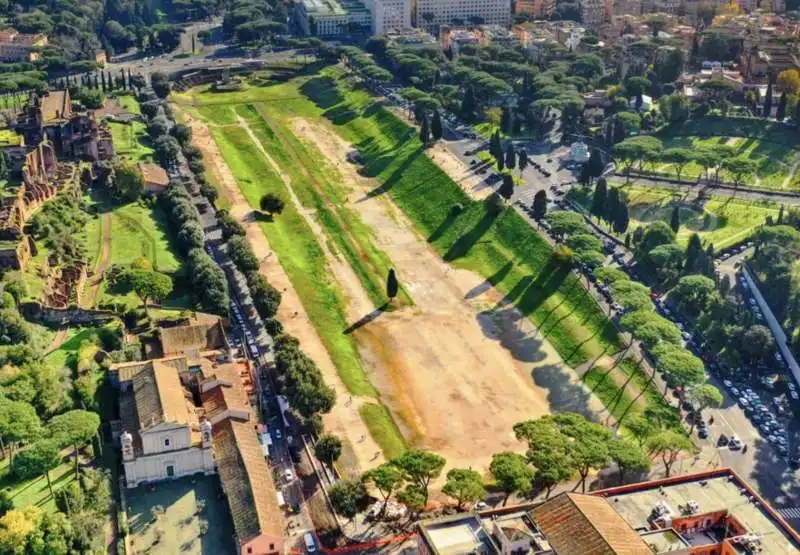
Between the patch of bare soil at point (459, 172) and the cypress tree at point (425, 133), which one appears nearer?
the patch of bare soil at point (459, 172)

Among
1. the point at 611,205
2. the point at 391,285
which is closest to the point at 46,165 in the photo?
the point at 391,285

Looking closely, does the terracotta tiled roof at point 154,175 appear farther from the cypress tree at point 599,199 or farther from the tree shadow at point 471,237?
the cypress tree at point 599,199

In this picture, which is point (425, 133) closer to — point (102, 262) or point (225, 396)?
point (102, 262)

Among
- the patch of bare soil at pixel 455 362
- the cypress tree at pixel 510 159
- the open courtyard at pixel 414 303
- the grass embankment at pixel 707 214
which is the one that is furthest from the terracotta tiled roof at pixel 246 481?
the cypress tree at pixel 510 159

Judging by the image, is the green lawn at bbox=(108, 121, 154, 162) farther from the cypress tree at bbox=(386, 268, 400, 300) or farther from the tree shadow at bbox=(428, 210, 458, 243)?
the cypress tree at bbox=(386, 268, 400, 300)

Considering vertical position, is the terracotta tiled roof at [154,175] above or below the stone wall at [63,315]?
above

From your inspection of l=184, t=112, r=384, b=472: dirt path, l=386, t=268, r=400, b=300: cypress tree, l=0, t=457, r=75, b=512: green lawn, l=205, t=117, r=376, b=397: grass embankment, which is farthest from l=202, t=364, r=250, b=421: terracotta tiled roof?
l=386, t=268, r=400, b=300: cypress tree
